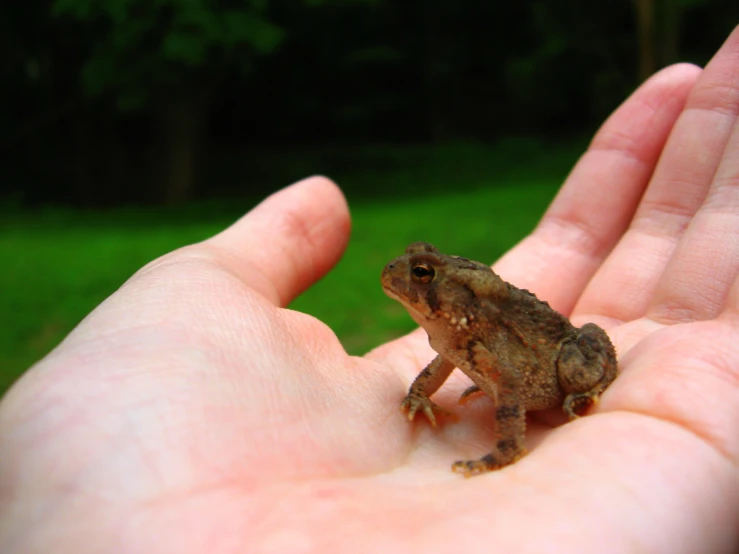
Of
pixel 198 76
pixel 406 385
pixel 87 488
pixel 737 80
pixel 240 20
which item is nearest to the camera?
pixel 87 488

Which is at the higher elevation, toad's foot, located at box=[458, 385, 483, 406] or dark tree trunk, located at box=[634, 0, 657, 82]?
dark tree trunk, located at box=[634, 0, 657, 82]

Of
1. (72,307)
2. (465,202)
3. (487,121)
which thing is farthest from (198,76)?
(487,121)

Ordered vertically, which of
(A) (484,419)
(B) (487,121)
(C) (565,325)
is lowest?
(B) (487,121)

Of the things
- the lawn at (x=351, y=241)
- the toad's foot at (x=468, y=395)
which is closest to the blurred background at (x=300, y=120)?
the lawn at (x=351, y=241)

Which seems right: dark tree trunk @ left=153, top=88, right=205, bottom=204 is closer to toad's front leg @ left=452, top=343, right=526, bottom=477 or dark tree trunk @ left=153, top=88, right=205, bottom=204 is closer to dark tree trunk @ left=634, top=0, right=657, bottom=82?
dark tree trunk @ left=634, top=0, right=657, bottom=82

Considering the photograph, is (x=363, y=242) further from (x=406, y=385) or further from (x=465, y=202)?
(x=406, y=385)

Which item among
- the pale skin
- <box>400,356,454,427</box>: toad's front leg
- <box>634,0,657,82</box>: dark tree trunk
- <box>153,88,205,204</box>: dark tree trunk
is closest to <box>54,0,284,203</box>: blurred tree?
<box>153,88,205,204</box>: dark tree trunk

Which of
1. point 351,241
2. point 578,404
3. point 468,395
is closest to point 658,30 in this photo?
point 351,241
